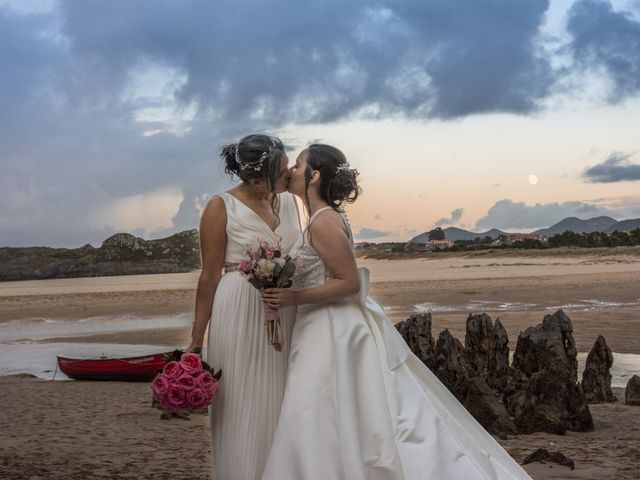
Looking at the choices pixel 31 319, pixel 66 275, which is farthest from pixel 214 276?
pixel 66 275

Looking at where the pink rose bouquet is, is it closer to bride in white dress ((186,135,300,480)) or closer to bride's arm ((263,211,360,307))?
bride in white dress ((186,135,300,480))

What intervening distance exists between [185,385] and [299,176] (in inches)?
52.1

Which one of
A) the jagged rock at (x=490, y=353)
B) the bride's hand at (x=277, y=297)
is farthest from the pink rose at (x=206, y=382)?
the jagged rock at (x=490, y=353)

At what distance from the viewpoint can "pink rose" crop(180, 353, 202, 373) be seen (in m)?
4.71

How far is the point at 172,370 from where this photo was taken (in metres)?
4.74

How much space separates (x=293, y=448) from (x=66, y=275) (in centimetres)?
9832

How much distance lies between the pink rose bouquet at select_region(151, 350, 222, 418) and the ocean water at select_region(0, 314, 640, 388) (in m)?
9.77

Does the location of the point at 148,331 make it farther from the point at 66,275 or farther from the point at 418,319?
the point at 66,275

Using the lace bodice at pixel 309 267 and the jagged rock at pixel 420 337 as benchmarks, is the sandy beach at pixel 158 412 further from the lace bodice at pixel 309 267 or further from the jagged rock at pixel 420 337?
the lace bodice at pixel 309 267

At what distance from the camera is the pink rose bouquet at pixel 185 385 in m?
4.64

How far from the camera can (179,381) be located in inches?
184

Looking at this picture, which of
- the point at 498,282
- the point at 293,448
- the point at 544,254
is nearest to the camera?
the point at 293,448

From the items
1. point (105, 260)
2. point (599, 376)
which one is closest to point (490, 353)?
point (599, 376)

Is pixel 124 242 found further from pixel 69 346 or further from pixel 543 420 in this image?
pixel 543 420
